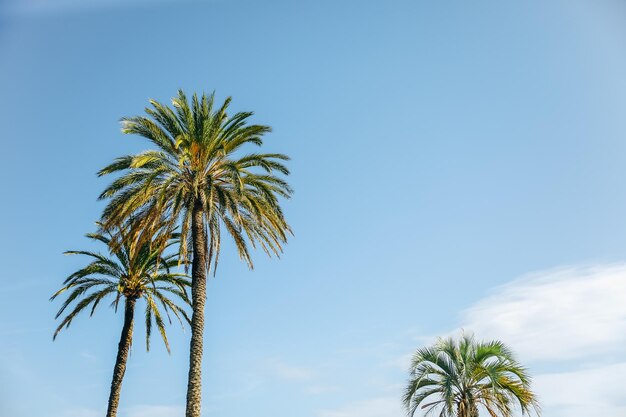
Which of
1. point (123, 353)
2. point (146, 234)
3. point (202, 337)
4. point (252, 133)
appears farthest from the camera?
point (123, 353)

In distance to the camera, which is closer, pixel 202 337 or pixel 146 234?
pixel 202 337

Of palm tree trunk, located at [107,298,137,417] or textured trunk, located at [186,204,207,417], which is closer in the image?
textured trunk, located at [186,204,207,417]

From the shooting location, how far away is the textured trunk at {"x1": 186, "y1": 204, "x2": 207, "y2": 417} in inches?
794

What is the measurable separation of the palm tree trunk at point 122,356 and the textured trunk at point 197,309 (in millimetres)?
7896

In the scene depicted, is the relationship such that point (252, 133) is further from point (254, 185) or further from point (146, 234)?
point (146, 234)

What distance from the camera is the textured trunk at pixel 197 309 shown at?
2016 cm

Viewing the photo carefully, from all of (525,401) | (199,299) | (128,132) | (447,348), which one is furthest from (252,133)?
(525,401)

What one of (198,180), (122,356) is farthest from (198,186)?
(122,356)

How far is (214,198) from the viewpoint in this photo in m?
24.1

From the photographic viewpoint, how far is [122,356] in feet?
90.5

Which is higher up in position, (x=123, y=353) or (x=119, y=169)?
(x=119, y=169)

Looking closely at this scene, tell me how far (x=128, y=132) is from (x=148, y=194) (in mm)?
2951

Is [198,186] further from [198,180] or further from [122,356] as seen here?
[122,356]

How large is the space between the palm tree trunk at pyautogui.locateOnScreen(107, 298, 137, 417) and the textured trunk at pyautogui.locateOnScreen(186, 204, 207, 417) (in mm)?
7896
